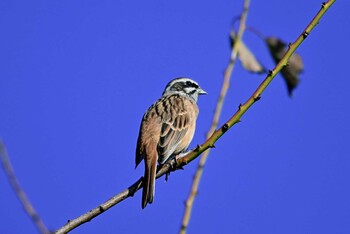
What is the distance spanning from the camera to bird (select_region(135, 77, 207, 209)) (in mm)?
6490

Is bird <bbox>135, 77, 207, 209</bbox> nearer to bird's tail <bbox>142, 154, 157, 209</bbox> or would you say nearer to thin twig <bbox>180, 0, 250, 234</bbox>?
bird's tail <bbox>142, 154, 157, 209</bbox>

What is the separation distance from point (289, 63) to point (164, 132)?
4291mm

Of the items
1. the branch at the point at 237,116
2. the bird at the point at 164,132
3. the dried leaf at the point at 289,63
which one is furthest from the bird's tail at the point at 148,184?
the dried leaf at the point at 289,63

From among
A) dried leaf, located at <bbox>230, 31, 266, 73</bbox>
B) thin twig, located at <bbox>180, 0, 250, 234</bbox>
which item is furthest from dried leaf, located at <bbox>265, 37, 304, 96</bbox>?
thin twig, located at <bbox>180, 0, 250, 234</bbox>

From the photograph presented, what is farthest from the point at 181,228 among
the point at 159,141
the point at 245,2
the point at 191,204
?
the point at 159,141

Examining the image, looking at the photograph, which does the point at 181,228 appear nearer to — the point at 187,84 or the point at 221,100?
the point at 221,100

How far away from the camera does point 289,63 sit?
3.03 meters

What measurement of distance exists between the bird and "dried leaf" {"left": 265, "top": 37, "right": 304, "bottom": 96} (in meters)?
2.89

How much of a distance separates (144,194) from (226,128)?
2.81 metres

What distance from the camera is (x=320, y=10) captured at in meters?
2.62

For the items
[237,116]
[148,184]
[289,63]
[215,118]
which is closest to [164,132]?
[148,184]

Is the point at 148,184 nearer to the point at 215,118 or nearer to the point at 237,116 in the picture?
the point at 237,116

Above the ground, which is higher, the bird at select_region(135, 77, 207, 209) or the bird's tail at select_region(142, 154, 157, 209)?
the bird at select_region(135, 77, 207, 209)

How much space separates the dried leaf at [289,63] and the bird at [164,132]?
9.47ft
